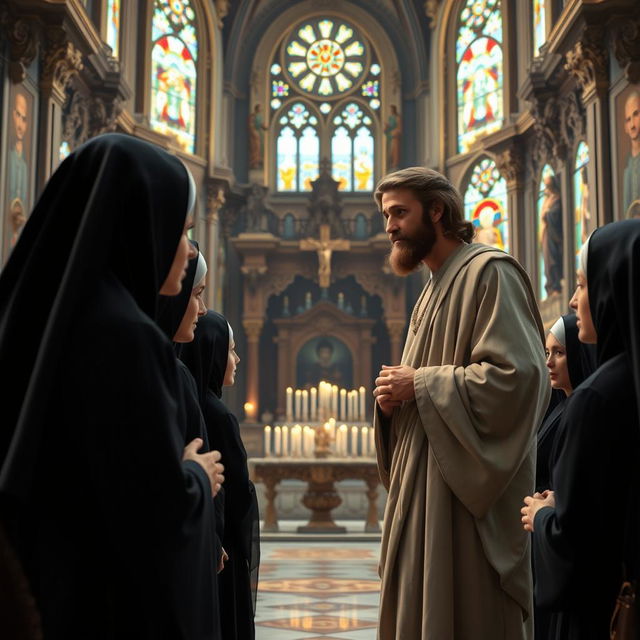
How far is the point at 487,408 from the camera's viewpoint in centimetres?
302

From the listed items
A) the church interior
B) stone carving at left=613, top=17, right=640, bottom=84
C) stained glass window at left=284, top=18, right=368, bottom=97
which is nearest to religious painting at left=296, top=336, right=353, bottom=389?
the church interior

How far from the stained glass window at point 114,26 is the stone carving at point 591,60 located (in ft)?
26.3

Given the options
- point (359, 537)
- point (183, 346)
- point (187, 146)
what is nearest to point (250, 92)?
point (187, 146)

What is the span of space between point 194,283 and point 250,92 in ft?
65.5

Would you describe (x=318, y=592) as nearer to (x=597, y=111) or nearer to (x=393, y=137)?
(x=597, y=111)

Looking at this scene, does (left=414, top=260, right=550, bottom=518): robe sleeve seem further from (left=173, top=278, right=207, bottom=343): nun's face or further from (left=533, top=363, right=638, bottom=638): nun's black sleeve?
(left=173, top=278, right=207, bottom=343): nun's face

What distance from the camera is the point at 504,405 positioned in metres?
3.03

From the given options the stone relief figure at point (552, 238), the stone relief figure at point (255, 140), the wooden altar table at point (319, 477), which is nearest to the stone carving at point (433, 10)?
the stone relief figure at point (255, 140)

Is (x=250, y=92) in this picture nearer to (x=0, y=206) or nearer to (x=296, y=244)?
(x=296, y=244)

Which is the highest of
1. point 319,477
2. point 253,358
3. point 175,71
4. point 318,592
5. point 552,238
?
point 175,71

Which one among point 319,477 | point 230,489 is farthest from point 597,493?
point 319,477

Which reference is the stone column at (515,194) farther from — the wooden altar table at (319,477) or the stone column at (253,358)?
the stone column at (253,358)

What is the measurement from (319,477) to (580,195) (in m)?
5.45

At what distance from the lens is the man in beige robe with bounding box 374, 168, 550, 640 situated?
2.95 m
